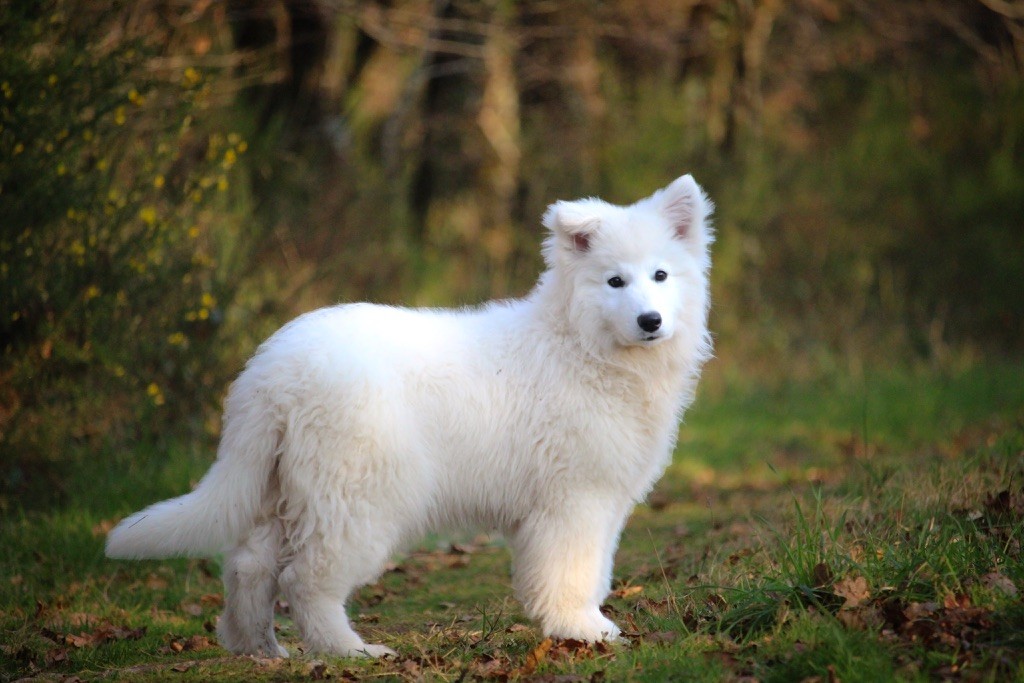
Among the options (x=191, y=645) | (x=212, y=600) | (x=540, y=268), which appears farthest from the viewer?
(x=540, y=268)

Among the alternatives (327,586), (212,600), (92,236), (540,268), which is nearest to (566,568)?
(327,586)

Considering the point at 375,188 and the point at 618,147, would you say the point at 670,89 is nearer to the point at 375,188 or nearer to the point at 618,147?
the point at 618,147

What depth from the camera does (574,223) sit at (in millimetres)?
5105

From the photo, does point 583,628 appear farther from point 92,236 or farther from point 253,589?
point 92,236

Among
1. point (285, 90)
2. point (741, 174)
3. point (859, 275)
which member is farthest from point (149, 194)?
point (859, 275)

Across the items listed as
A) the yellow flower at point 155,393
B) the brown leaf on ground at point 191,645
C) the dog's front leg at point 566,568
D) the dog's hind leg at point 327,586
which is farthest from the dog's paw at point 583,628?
the yellow flower at point 155,393

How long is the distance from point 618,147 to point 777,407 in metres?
4.27

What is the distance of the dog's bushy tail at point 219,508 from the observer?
4.60 m

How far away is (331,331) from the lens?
15.9ft

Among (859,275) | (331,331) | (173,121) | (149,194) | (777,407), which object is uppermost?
(173,121)

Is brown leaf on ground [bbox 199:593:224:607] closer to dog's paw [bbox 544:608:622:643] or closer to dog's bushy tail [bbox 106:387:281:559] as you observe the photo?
dog's bushy tail [bbox 106:387:281:559]

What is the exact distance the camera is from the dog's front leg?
4.92 m

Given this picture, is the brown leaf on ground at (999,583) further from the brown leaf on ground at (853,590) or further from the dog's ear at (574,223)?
the dog's ear at (574,223)

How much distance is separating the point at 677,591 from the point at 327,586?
1.80 m
